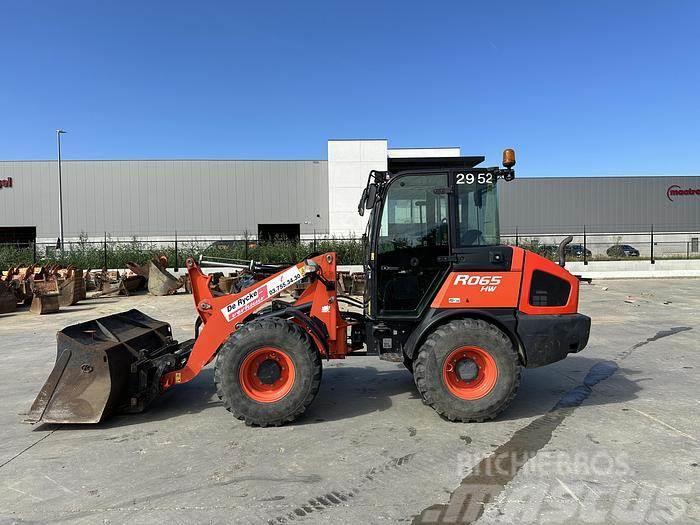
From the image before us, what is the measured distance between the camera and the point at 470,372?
4.71 m

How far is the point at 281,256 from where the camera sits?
2306cm

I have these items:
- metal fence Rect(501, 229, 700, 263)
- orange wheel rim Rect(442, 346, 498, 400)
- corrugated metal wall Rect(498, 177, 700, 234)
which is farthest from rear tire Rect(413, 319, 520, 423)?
corrugated metal wall Rect(498, 177, 700, 234)

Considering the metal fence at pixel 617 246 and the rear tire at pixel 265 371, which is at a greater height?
the metal fence at pixel 617 246

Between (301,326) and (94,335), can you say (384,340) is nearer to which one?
(301,326)

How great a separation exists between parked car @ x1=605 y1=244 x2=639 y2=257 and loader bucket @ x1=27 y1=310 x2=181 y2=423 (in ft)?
100

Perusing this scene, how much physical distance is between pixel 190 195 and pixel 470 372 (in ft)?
120

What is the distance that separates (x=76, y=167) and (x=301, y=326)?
40.5m

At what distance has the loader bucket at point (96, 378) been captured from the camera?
4.55 meters

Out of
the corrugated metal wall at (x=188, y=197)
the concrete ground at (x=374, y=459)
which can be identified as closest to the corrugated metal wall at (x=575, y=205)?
the corrugated metal wall at (x=188, y=197)

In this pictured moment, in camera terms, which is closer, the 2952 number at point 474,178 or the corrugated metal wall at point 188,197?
the 2952 number at point 474,178

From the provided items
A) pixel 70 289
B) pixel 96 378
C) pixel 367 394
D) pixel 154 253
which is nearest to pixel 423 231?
pixel 367 394

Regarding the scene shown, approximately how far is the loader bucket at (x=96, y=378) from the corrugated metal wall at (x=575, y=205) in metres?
41.2

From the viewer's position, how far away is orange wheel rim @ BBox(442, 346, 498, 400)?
4.68m

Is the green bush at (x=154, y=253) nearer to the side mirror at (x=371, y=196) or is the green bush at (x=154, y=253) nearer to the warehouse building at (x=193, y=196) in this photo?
the warehouse building at (x=193, y=196)
